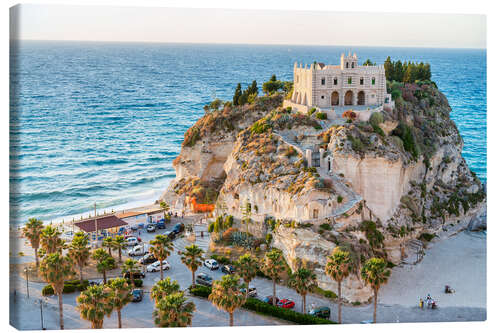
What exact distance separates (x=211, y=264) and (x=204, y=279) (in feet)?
9.97

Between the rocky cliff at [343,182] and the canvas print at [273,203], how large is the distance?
5.7 inches

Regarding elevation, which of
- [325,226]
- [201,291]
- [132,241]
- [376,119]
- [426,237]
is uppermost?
[376,119]

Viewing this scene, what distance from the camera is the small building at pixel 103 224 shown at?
1960 inches

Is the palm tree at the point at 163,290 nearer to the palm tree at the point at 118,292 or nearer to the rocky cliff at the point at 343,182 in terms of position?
the palm tree at the point at 118,292

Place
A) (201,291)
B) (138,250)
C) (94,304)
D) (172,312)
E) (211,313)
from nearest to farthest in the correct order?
(172,312) < (94,304) < (211,313) < (201,291) < (138,250)

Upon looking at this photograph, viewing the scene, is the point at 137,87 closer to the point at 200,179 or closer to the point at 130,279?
the point at 200,179

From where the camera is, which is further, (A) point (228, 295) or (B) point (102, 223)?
(B) point (102, 223)

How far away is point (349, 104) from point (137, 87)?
5973 centimetres

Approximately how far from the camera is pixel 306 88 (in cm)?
5138

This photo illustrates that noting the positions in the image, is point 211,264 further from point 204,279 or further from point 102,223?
point 102,223

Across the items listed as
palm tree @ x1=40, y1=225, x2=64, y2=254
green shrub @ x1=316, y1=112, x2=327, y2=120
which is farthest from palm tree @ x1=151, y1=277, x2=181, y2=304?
green shrub @ x1=316, y1=112, x2=327, y2=120

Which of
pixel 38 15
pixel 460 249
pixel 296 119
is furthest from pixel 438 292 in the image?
pixel 38 15

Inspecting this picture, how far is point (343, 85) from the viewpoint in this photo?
168 ft

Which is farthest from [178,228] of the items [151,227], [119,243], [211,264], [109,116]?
[109,116]
